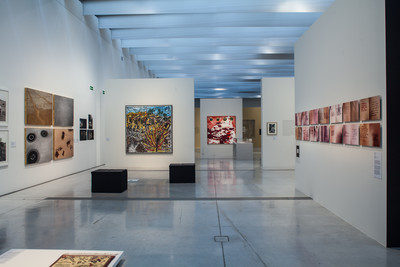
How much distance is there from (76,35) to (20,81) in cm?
464

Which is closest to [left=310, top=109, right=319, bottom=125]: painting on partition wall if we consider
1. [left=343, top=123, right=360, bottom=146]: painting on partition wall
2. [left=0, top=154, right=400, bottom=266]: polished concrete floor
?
[left=343, top=123, right=360, bottom=146]: painting on partition wall

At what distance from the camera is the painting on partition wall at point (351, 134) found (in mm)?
5477

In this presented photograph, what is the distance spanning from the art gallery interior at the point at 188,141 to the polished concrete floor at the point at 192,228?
0.04m

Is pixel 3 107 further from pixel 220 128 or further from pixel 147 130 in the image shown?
pixel 220 128

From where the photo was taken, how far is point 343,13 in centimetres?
615

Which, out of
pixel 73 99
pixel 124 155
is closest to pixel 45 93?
pixel 73 99

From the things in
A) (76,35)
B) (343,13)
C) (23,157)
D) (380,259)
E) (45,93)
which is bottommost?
(380,259)

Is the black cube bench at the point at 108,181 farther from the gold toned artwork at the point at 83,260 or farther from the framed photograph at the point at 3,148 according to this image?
the gold toned artwork at the point at 83,260

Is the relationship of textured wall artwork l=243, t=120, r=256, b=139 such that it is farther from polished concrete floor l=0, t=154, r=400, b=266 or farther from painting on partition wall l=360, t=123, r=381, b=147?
painting on partition wall l=360, t=123, r=381, b=147

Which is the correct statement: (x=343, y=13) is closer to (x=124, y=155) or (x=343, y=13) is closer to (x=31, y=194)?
(x=31, y=194)

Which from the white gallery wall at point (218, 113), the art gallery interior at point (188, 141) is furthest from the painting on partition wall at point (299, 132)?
the white gallery wall at point (218, 113)

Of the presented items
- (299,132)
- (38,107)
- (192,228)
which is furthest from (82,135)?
A: (192,228)

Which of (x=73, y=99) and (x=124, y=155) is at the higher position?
(x=73, y=99)

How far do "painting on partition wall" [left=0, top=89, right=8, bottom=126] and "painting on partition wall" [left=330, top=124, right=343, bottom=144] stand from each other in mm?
8674
